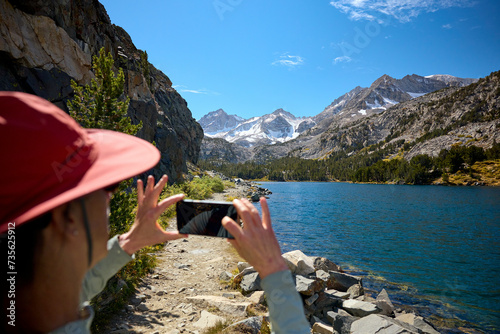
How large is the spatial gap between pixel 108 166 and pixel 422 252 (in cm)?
2506

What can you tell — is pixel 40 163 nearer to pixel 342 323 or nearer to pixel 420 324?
pixel 342 323

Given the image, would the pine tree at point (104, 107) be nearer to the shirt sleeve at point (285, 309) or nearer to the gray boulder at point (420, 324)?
the shirt sleeve at point (285, 309)

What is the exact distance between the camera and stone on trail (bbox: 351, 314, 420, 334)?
280 inches

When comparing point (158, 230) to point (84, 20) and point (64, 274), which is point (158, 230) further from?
point (84, 20)

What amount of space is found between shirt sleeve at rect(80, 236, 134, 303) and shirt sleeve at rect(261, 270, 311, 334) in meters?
1.26

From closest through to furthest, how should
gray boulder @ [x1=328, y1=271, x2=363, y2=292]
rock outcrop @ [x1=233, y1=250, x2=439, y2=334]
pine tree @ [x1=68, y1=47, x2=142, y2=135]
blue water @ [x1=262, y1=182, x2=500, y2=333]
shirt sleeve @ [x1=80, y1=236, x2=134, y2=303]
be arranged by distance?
shirt sleeve @ [x1=80, y1=236, x2=134, y2=303] → rock outcrop @ [x1=233, y1=250, x2=439, y2=334] → pine tree @ [x1=68, y1=47, x2=142, y2=135] → gray boulder @ [x1=328, y1=271, x2=363, y2=292] → blue water @ [x1=262, y1=182, x2=500, y2=333]

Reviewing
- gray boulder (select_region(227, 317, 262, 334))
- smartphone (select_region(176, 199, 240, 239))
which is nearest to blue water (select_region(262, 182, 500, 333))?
gray boulder (select_region(227, 317, 262, 334))

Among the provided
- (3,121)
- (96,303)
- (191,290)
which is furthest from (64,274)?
(191,290)

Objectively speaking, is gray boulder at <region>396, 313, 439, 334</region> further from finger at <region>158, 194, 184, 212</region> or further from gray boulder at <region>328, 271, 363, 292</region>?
finger at <region>158, 194, 184, 212</region>

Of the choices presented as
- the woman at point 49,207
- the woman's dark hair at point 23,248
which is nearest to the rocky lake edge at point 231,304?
the woman at point 49,207

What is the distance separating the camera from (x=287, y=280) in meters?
1.36

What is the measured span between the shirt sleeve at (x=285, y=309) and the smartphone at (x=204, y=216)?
615 millimetres

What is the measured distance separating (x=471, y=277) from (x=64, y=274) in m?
21.5

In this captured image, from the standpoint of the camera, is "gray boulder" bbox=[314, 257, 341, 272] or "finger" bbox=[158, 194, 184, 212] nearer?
"finger" bbox=[158, 194, 184, 212]
